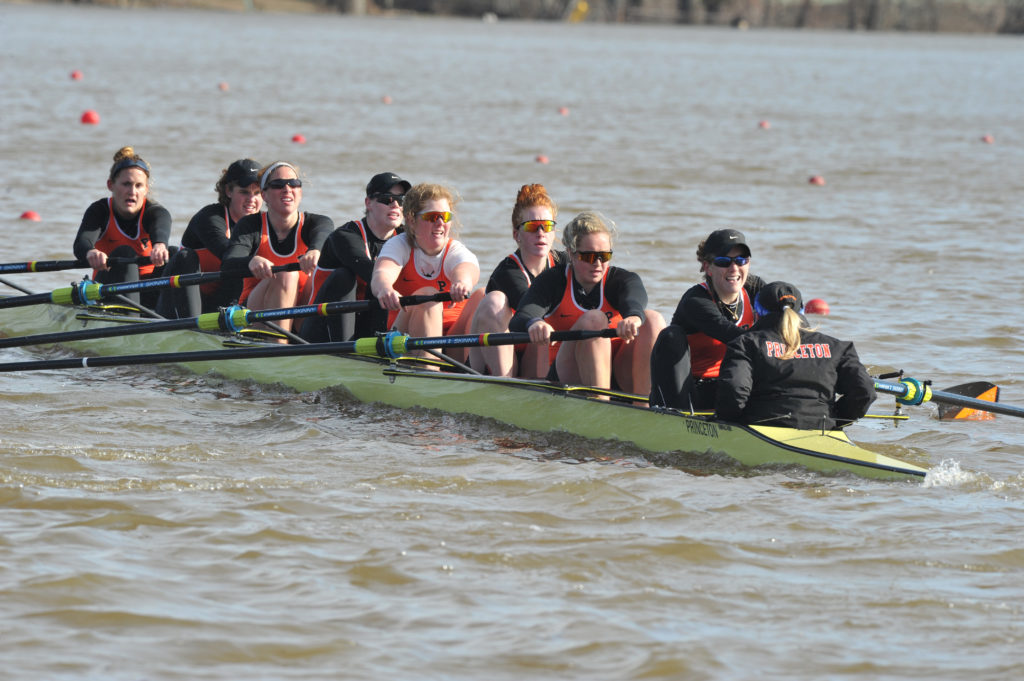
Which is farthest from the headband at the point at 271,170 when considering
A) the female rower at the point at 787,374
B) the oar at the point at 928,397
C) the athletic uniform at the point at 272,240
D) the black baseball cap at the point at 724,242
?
the oar at the point at 928,397

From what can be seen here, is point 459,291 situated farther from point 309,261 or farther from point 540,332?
point 309,261

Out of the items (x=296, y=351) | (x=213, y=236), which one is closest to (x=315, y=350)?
(x=296, y=351)

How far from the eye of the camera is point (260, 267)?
8445mm

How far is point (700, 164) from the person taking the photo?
2245 centimetres

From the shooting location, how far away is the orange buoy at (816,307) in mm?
11461

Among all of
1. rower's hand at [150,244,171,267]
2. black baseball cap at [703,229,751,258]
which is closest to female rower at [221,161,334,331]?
rower's hand at [150,244,171,267]

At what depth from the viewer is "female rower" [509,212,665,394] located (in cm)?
699

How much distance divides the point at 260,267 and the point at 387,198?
0.96 m

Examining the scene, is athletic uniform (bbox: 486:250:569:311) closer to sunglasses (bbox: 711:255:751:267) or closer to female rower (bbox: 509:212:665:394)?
female rower (bbox: 509:212:665:394)

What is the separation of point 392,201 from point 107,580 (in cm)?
368

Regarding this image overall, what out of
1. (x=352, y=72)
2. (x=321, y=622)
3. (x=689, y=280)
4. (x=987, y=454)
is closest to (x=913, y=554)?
(x=987, y=454)

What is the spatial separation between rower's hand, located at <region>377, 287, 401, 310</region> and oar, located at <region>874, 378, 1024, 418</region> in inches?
104

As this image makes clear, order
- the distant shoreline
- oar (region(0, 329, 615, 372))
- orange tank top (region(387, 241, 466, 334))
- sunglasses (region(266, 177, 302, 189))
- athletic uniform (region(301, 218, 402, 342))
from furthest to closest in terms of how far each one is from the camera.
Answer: the distant shoreline
sunglasses (region(266, 177, 302, 189))
athletic uniform (region(301, 218, 402, 342))
orange tank top (region(387, 241, 466, 334))
oar (region(0, 329, 615, 372))

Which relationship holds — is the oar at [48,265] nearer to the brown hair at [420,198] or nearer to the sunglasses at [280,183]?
the sunglasses at [280,183]
